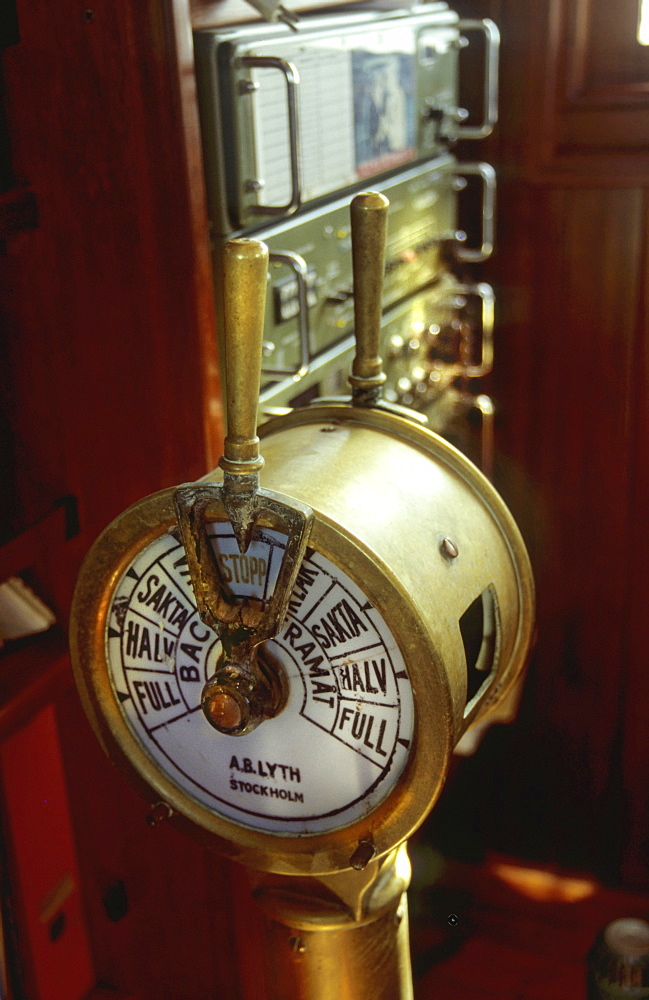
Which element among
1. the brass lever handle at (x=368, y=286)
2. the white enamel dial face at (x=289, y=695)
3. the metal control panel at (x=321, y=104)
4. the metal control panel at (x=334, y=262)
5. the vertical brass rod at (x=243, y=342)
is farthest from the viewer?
the metal control panel at (x=334, y=262)

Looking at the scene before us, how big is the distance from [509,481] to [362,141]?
101cm

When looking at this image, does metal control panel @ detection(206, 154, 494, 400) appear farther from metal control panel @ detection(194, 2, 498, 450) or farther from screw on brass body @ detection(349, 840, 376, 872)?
screw on brass body @ detection(349, 840, 376, 872)

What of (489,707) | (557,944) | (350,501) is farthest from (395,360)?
(557,944)

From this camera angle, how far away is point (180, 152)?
1.27 metres

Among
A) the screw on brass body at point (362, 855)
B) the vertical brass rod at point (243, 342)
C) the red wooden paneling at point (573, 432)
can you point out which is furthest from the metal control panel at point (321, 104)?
the screw on brass body at point (362, 855)

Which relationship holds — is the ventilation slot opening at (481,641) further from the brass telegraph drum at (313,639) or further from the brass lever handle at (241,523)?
the brass lever handle at (241,523)

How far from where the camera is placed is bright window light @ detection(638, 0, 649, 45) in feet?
7.13

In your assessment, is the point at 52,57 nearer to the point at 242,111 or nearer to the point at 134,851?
the point at 242,111

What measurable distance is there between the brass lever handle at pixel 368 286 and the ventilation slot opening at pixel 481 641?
0.27 meters

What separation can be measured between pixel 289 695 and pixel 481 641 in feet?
0.96

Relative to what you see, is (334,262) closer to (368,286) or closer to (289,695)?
(368,286)

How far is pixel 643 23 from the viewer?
7.16ft

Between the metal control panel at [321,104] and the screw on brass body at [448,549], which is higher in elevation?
the metal control panel at [321,104]

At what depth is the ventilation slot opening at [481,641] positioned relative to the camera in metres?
1.27
